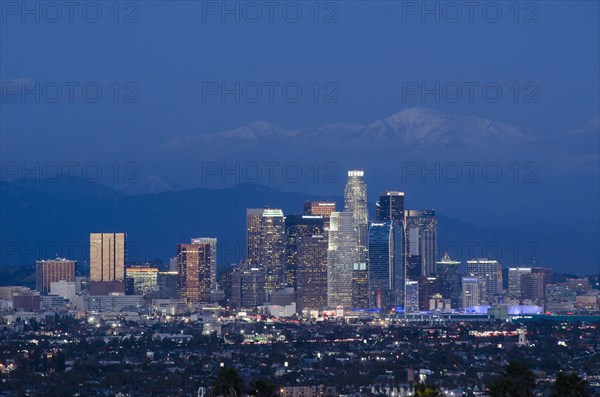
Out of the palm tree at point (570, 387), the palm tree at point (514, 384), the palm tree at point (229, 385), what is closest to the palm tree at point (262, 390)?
the palm tree at point (229, 385)

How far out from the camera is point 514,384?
5612cm

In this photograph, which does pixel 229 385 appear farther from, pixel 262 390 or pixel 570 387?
pixel 570 387

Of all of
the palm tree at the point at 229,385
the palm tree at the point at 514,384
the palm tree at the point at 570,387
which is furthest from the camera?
the palm tree at the point at 229,385

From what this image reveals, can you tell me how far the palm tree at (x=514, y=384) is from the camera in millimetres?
54938

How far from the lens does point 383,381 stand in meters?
99.5

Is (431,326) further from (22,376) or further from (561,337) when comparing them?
(22,376)

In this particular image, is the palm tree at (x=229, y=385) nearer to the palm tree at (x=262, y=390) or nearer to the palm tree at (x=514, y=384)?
the palm tree at (x=262, y=390)

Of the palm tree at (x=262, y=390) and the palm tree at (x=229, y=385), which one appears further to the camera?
the palm tree at (x=229, y=385)

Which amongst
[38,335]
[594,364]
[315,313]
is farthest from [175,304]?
[594,364]

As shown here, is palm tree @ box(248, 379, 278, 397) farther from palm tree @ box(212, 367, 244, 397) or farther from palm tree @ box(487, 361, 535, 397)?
palm tree @ box(487, 361, 535, 397)

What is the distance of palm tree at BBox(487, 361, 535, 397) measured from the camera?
54938 millimetres

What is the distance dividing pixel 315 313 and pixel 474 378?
96513mm

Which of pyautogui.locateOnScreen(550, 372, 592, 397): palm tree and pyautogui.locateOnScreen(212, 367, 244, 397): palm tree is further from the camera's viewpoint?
pyautogui.locateOnScreen(212, 367, 244, 397): palm tree

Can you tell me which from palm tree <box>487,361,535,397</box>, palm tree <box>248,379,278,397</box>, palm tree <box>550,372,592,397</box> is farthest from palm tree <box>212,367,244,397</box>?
palm tree <box>550,372,592,397</box>
